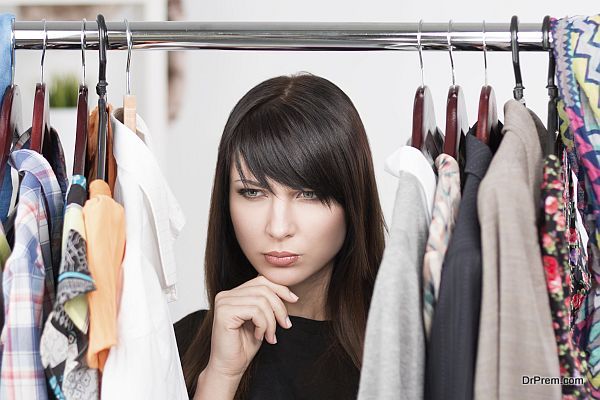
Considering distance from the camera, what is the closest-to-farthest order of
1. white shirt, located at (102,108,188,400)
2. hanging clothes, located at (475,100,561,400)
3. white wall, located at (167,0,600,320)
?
hanging clothes, located at (475,100,561,400) < white shirt, located at (102,108,188,400) < white wall, located at (167,0,600,320)

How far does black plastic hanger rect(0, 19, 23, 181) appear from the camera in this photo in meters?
1.05

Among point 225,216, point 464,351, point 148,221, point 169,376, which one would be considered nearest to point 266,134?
point 225,216

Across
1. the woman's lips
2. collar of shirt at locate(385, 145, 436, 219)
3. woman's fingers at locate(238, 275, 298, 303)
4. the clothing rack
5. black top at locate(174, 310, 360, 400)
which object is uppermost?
the clothing rack

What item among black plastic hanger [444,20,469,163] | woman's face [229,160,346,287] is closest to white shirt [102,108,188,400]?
woman's face [229,160,346,287]

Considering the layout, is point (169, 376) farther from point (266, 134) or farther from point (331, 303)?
point (331, 303)

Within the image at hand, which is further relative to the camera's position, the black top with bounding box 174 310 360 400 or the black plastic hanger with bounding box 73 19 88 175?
the black top with bounding box 174 310 360 400

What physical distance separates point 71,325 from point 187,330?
82cm

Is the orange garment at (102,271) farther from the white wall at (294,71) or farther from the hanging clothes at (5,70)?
the white wall at (294,71)

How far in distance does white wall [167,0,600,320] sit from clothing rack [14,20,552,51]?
1793mm

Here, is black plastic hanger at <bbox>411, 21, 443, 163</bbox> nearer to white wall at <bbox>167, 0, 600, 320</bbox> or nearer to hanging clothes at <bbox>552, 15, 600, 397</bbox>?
hanging clothes at <bbox>552, 15, 600, 397</bbox>

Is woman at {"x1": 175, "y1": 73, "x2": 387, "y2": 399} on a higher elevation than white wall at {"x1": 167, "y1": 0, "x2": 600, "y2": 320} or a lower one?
lower

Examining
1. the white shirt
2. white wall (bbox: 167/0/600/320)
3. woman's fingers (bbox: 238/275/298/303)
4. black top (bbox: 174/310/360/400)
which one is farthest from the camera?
white wall (bbox: 167/0/600/320)

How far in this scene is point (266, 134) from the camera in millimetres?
1341

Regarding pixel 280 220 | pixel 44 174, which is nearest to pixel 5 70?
pixel 44 174
